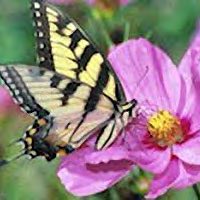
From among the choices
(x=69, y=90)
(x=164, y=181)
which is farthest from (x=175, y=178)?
(x=69, y=90)

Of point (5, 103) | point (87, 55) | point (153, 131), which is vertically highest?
point (87, 55)

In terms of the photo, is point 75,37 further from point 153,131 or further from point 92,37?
point 92,37

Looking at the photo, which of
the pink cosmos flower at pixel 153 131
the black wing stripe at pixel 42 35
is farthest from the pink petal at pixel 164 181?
the black wing stripe at pixel 42 35

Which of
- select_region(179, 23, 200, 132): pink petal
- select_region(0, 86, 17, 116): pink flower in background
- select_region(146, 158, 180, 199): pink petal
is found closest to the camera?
select_region(146, 158, 180, 199): pink petal

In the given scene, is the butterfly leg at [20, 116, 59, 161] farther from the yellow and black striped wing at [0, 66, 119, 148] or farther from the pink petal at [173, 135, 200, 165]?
the pink petal at [173, 135, 200, 165]

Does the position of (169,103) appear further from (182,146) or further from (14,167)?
(14,167)

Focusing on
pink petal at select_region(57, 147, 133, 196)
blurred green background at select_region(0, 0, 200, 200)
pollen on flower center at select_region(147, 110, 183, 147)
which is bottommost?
blurred green background at select_region(0, 0, 200, 200)

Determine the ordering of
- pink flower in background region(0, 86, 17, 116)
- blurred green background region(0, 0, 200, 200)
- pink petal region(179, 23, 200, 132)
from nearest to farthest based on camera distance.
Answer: pink petal region(179, 23, 200, 132) → blurred green background region(0, 0, 200, 200) → pink flower in background region(0, 86, 17, 116)

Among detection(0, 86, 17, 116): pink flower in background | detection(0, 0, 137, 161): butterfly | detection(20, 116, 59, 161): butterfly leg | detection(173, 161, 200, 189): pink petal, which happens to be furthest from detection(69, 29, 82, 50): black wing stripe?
detection(0, 86, 17, 116): pink flower in background
